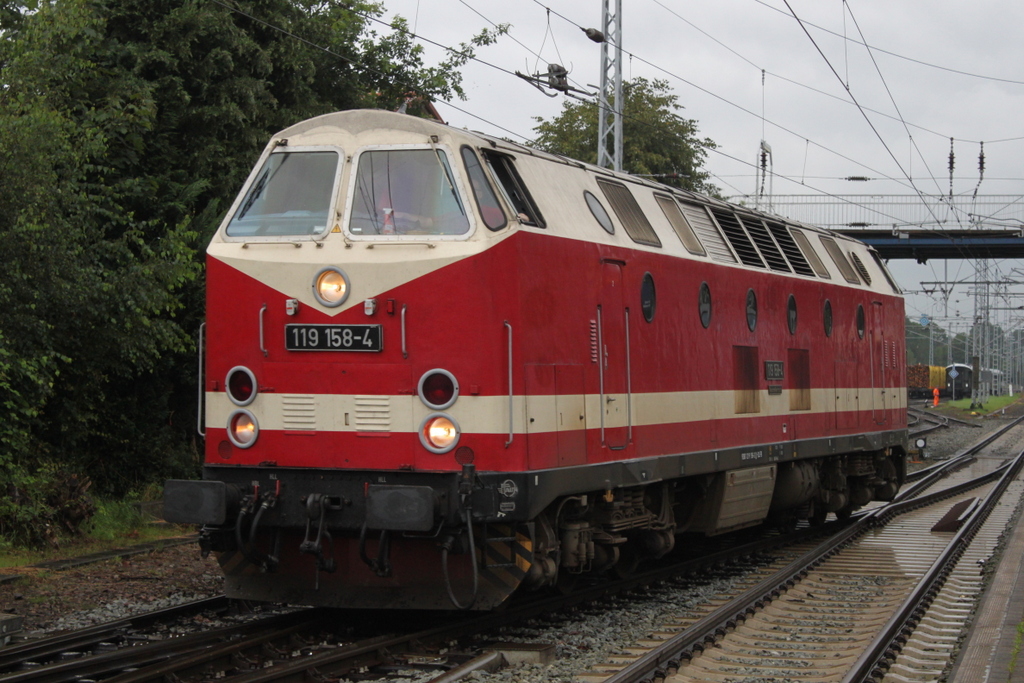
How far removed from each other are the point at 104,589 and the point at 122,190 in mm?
6276

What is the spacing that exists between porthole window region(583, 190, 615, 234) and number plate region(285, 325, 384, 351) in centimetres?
238

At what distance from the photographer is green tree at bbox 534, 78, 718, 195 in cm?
3991

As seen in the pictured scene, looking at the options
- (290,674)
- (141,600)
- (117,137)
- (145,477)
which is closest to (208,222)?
(117,137)

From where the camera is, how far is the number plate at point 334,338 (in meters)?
8.13

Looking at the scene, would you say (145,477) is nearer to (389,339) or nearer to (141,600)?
(141,600)

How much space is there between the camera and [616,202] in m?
10.1

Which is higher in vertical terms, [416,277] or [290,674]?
[416,277]

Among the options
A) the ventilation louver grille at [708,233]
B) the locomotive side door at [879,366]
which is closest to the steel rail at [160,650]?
the ventilation louver grille at [708,233]

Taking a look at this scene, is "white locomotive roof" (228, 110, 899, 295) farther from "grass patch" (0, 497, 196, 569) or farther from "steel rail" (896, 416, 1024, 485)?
"steel rail" (896, 416, 1024, 485)

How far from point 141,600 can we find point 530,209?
4591mm

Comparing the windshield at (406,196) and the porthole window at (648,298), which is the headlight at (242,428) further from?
the porthole window at (648,298)

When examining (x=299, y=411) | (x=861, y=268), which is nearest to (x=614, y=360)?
(x=299, y=411)

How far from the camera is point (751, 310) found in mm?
12078

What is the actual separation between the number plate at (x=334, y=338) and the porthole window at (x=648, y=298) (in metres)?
2.69
